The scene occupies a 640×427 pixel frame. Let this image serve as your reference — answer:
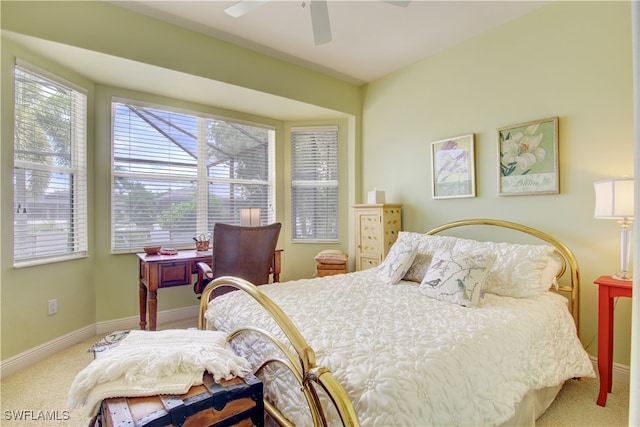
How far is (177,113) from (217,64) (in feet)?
2.87

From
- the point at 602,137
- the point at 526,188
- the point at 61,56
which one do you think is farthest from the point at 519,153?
the point at 61,56

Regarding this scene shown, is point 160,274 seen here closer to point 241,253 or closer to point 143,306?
point 143,306

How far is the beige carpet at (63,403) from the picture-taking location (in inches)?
72.0

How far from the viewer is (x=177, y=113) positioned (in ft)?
11.8

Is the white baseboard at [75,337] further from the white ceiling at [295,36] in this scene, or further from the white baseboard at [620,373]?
the white baseboard at [620,373]

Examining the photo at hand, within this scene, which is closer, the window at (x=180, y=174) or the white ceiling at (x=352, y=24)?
the white ceiling at (x=352, y=24)

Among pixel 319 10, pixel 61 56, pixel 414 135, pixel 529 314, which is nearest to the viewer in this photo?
pixel 529 314

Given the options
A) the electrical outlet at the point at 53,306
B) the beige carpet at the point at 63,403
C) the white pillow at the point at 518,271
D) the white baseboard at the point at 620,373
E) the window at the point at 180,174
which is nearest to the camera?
the beige carpet at the point at 63,403

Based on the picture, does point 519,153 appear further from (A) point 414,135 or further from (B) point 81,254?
(B) point 81,254

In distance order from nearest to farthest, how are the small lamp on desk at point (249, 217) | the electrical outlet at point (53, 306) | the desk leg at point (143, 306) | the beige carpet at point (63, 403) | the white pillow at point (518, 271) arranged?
1. the beige carpet at point (63, 403)
2. the white pillow at point (518, 271)
3. the electrical outlet at point (53, 306)
4. the desk leg at point (143, 306)
5. the small lamp on desk at point (249, 217)

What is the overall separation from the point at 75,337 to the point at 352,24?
387 cm

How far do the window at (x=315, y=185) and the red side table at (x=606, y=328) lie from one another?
2.84 metres

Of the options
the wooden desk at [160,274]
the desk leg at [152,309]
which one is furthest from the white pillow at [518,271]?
the desk leg at [152,309]

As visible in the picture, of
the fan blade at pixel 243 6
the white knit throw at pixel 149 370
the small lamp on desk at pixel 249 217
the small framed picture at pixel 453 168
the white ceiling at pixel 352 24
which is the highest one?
the white ceiling at pixel 352 24
